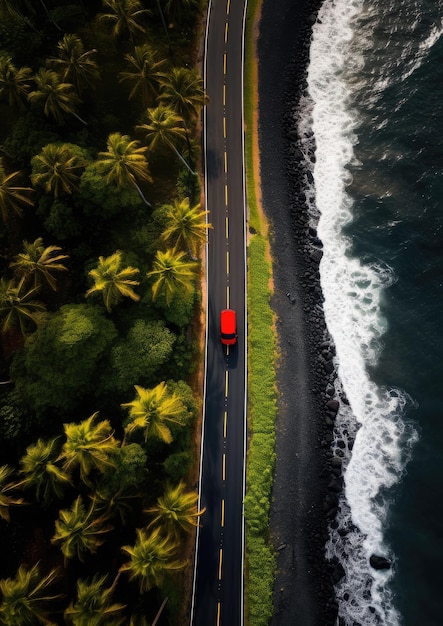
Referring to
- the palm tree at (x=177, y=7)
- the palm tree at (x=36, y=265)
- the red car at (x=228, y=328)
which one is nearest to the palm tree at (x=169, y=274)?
A: the red car at (x=228, y=328)

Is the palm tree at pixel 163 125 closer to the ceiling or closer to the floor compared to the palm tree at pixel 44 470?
closer to the ceiling

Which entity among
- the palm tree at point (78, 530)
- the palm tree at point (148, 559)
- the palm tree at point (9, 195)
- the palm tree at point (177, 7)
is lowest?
the palm tree at point (148, 559)

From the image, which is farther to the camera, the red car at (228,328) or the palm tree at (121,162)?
the red car at (228,328)

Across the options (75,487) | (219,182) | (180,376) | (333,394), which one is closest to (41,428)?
(75,487)

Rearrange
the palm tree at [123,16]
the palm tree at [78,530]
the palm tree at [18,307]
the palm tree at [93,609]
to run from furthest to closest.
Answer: the palm tree at [123,16]
the palm tree at [18,307]
the palm tree at [78,530]
the palm tree at [93,609]

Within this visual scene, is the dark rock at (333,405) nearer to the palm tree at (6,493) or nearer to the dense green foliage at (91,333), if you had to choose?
the dense green foliage at (91,333)

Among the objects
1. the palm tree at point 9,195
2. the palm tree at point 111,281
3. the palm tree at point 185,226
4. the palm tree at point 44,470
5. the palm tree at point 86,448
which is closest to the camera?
the palm tree at point 86,448

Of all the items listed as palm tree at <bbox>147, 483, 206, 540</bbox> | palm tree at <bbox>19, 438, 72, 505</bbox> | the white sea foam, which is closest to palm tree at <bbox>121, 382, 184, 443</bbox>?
palm tree at <bbox>147, 483, 206, 540</bbox>

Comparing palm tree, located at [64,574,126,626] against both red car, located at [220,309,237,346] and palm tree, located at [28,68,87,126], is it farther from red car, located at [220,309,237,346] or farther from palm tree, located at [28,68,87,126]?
palm tree, located at [28,68,87,126]
